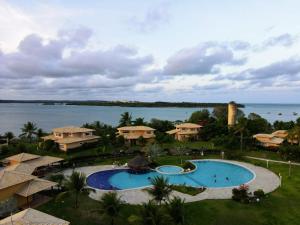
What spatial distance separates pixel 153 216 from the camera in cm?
1608

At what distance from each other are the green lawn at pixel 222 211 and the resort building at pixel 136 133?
1070 inches

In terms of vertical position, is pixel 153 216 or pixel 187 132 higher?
pixel 187 132

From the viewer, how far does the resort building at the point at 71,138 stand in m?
44.0

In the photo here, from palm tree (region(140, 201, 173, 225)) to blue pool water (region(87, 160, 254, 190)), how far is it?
13.1 m

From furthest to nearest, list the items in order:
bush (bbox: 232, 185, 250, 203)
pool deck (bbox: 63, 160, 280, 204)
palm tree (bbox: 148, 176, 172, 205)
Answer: pool deck (bbox: 63, 160, 280, 204) → bush (bbox: 232, 185, 250, 203) → palm tree (bbox: 148, 176, 172, 205)

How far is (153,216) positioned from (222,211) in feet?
28.1

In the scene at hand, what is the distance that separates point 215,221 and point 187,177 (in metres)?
12.9

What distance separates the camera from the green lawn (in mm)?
20516

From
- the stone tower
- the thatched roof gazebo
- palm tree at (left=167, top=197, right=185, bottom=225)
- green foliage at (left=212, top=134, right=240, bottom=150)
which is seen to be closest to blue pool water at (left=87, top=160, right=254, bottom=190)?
the thatched roof gazebo

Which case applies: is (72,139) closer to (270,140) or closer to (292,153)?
(292,153)

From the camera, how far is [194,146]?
49562 mm

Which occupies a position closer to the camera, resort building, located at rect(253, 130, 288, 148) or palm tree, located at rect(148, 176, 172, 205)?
palm tree, located at rect(148, 176, 172, 205)

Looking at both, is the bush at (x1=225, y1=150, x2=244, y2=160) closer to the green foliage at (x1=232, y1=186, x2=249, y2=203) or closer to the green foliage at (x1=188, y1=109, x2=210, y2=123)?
the green foliage at (x1=232, y1=186, x2=249, y2=203)

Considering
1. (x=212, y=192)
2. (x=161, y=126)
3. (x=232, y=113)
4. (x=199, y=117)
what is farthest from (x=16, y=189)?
(x=199, y=117)
